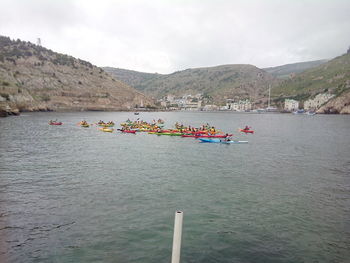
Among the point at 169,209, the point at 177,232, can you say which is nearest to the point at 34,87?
the point at 169,209

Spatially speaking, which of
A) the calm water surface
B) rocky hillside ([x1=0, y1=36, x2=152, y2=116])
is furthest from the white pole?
rocky hillside ([x1=0, y1=36, x2=152, y2=116])

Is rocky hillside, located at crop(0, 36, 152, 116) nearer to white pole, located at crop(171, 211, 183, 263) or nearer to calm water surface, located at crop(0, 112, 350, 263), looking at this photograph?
calm water surface, located at crop(0, 112, 350, 263)

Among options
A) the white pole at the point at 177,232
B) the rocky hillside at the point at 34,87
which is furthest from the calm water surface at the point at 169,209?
the rocky hillside at the point at 34,87

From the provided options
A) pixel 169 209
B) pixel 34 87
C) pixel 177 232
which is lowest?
pixel 169 209

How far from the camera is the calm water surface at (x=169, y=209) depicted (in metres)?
13.7

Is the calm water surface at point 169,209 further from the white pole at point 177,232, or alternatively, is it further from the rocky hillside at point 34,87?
the rocky hillside at point 34,87

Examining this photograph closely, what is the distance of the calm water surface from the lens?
1367cm

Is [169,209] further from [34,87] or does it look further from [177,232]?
[34,87]

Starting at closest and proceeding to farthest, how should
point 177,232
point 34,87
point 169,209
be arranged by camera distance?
point 177,232 < point 169,209 < point 34,87

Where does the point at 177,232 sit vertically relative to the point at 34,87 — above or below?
below

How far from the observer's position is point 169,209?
19016 millimetres

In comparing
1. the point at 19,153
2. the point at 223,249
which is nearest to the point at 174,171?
the point at 223,249

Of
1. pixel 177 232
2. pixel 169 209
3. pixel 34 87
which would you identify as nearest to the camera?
pixel 177 232

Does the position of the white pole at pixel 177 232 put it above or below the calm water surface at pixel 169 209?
above
